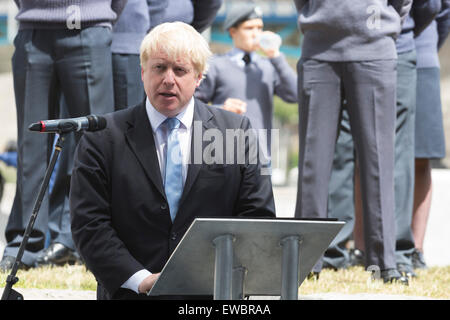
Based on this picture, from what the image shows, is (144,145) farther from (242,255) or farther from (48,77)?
(48,77)

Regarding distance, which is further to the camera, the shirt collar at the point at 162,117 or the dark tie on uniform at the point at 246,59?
the dark tie on uniform at the point at 246,59

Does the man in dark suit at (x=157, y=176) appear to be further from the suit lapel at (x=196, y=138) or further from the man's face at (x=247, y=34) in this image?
the man's face at (x=247, y=34)

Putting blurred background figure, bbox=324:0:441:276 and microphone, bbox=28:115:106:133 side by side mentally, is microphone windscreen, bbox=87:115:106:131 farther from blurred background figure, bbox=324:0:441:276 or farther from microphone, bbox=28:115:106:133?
blurred background figure, bbox=324:0:441:276

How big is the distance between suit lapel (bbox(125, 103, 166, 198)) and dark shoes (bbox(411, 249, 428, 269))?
294 cm

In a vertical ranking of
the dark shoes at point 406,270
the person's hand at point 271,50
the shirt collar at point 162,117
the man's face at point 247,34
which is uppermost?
the man's face at point 247,34

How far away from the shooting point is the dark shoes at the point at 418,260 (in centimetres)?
580

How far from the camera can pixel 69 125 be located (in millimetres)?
3055

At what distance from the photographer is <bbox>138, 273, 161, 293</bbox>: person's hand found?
9.73ft

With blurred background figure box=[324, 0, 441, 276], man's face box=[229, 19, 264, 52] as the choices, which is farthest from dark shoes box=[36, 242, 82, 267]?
man's face box=[229, 19, 264, 52]

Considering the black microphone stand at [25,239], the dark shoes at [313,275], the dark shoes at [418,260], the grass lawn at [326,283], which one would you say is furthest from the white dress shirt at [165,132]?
the dark shoes at [418,260]

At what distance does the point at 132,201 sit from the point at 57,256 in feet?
6.55

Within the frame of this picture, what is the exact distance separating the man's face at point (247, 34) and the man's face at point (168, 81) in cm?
369

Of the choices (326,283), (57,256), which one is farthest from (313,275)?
→ (57,256)

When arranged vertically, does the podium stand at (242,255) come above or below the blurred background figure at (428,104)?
below
